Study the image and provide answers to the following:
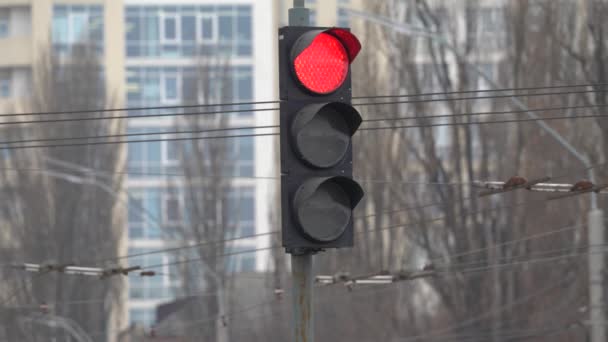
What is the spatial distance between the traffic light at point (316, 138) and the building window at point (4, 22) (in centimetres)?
5074

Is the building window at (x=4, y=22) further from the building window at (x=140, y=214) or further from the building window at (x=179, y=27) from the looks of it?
the building window at (x=140, y=214)

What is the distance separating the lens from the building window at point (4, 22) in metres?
55.5

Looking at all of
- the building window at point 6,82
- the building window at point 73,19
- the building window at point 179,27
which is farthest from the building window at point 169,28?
the building window at point 6,82

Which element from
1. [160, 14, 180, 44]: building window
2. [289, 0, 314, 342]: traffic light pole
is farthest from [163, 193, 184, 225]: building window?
[289, 0, 314, 342]: traffic light pole

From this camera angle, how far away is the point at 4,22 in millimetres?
55656

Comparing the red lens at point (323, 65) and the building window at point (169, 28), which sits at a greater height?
the building window at point (169, 28)

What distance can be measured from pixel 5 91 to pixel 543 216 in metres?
30.3

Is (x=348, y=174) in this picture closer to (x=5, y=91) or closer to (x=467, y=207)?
(x=467, y=207)

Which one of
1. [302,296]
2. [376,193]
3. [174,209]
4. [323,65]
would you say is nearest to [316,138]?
[323,65]

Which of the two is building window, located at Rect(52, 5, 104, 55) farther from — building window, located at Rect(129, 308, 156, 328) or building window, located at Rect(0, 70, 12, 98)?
building window, located at Rect(129, 308, 156, 328)

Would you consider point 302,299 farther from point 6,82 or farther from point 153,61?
point 153,61

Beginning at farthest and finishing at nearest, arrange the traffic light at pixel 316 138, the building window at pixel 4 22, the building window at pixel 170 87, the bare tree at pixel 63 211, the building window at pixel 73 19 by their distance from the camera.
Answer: the building window at pixel 170 87, the building window at pixel 4 22, the building window at pixel 73 19, the bare tree at pixel 63 211, the traffic light at pixel 316 138

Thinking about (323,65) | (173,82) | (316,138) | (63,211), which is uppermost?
(323,65)

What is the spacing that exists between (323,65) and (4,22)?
51.1 m
